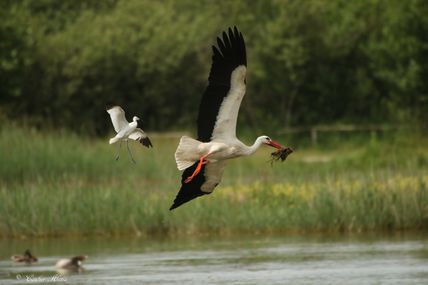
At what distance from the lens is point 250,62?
41.8m

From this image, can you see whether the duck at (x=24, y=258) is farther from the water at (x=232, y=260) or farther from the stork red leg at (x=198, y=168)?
the stork red leg at (x=198, y=168)

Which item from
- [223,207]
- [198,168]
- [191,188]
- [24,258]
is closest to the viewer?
[198,168]

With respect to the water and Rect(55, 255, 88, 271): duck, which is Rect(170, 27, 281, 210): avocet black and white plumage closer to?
the water

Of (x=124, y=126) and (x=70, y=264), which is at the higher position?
(x=124, y=126)

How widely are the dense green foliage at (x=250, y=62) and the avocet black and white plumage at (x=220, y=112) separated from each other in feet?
77.4

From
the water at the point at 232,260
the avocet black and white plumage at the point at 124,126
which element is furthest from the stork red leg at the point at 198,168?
the water at the point at 232,260

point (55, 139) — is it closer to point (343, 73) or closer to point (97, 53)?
point (97, 53)

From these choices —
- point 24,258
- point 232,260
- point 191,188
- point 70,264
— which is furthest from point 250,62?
point 191,188

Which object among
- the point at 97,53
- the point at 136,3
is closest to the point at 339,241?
the point at 97,53

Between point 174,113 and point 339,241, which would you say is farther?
point 174,113

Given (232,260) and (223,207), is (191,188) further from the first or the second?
(223,207)

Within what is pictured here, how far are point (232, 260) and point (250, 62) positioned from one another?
80.2 ft

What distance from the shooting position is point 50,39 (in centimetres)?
4081

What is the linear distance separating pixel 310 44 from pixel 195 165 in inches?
1070
